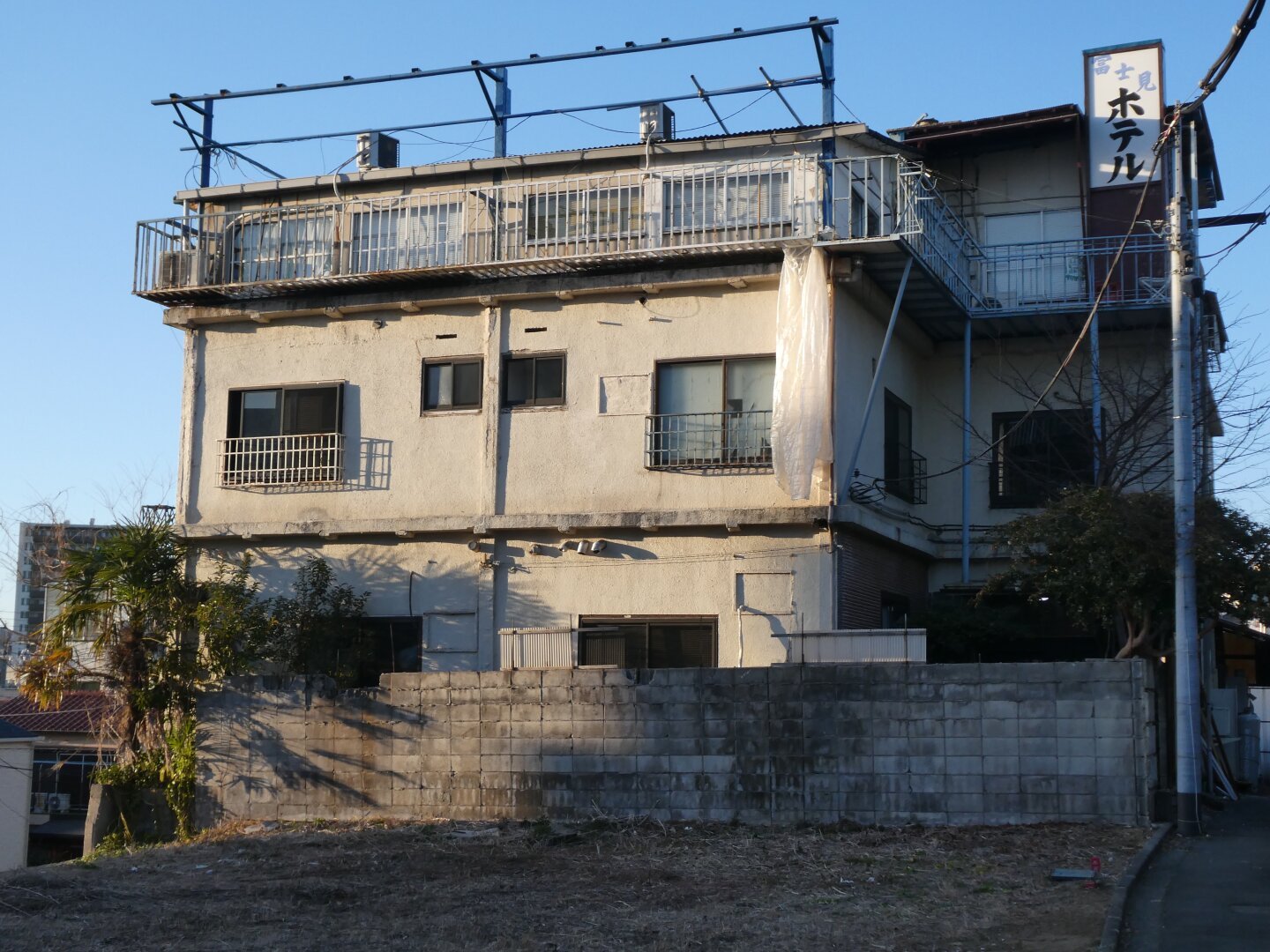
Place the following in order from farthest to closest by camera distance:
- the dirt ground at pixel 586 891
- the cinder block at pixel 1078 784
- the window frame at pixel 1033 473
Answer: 1. the window frame at pixel 1033 473
2. the cinder block at pixel 1078 784
3. the dirt ground at pixel 586 891

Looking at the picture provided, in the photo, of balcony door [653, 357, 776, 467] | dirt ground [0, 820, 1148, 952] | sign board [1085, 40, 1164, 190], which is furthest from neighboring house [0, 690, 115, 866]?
sign board [1085, 40, 1164, 190]

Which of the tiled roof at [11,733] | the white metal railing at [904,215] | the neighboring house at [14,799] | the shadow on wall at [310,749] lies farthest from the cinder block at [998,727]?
the tiled roof at [11,733]

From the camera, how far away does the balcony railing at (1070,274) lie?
64.0 ft

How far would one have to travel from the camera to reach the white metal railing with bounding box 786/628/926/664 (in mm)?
14109

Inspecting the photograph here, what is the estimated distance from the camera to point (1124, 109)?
2020cm

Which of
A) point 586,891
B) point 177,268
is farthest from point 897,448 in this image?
point 177,268

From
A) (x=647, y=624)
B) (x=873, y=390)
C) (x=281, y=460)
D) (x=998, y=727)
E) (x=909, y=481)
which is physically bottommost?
(x=998, y=727)

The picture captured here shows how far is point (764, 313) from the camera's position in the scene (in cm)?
1753

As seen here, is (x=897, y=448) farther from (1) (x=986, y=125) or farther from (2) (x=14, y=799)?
(2) (x=14, y=799)

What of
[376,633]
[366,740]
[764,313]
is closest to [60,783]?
[376,633]

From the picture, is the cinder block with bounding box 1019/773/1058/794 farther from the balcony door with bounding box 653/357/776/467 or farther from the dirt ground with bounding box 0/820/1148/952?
the balcony door with bounding box 653/357/776/467

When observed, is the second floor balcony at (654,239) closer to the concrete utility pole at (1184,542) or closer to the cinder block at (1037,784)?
the concrete utility pole at (1184,542)

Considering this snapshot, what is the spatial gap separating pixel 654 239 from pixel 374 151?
19.7 feet

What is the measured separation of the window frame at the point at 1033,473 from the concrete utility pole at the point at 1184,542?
6.27 metres
